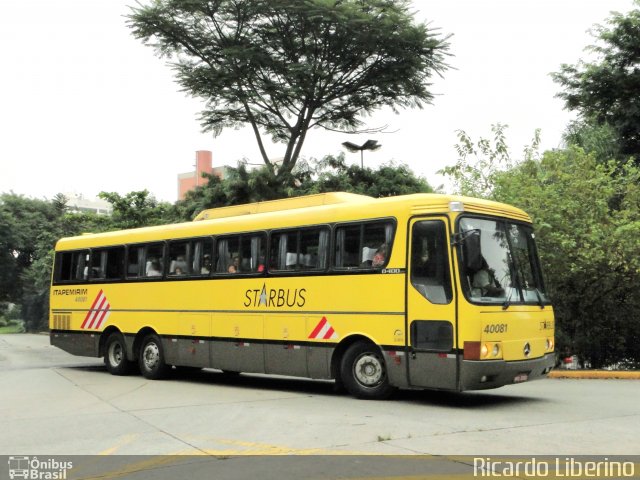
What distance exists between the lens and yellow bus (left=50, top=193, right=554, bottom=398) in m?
10.8

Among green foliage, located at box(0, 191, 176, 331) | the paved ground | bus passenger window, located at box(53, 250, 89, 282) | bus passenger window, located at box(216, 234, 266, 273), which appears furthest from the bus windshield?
green foliage, located at box(0, 191, 176, 331)

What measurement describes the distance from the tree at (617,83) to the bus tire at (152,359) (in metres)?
17.4

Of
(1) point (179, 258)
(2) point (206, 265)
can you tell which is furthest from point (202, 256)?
(1) point (179, 258)

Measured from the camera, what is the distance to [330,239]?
41.0 ft

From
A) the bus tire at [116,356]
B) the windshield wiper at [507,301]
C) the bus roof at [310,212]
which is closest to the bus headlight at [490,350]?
the windshield wiper at [507,301]

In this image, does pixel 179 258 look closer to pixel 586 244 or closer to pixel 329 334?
pixel 329 334

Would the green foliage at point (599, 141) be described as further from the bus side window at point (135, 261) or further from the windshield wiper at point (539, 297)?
the bus side window at point (135, 261)

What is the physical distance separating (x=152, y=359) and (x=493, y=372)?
8130mm

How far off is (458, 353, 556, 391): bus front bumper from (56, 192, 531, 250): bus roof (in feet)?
7.12

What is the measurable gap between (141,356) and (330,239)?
6179 millimetres

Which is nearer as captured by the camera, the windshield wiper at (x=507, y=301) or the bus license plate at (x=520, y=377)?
the windshield wiper at (x=507, y=301)

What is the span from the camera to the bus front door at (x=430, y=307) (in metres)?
10.8
